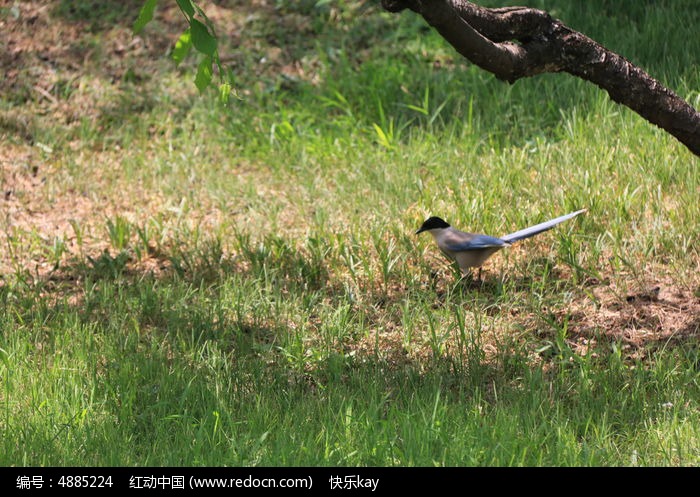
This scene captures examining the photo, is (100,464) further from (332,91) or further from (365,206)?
(332,91)

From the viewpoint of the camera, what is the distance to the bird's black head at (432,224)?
562cm

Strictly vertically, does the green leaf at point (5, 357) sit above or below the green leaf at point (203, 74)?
below

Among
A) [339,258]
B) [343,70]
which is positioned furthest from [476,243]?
[343,70]

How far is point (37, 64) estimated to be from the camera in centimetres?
870

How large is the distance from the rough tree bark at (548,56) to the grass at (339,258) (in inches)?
41.1

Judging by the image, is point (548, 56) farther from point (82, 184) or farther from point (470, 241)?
point (82, 184)

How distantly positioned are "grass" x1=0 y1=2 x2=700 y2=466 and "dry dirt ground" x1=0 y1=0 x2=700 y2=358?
0.02 meters

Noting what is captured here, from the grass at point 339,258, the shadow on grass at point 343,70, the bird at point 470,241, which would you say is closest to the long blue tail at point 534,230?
the bird at point 470,241

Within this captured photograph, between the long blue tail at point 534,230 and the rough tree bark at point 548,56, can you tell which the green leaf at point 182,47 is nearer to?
the rough tree bark at point 548,56

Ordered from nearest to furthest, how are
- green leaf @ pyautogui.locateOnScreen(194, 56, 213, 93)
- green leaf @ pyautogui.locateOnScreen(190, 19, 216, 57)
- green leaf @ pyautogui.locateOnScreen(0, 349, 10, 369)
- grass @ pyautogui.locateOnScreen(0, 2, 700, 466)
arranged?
1. green leaf @ pyautogui.locateOnScreen(190, 19, 216, 57)
2. green leaf @ pyautogui.locateOnScreen(194, 56, 213, 93)
3. grass @ pyautogui.locateOnScreen(0, 2, 700, 466)
4. green leaf @ pyautogui.locateOnScreen(0, 349, 10, 369)

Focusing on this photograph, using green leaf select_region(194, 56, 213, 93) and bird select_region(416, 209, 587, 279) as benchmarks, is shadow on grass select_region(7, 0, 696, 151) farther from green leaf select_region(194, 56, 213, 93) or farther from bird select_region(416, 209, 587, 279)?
green leaf select_region(194, 56, 213, 93)

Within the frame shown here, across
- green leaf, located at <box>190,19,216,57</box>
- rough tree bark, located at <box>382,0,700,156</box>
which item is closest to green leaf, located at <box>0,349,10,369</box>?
green leaf, located at <box>190,19,216,57</box>

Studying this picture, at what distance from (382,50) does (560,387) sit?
197 inches

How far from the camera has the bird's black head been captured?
5617 mm
